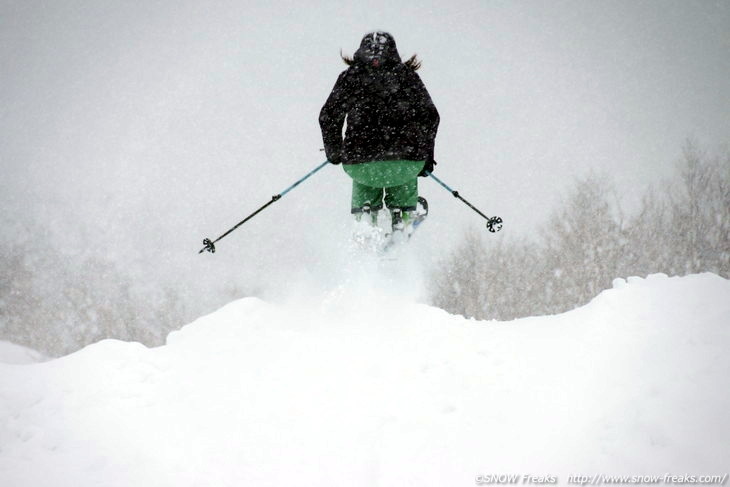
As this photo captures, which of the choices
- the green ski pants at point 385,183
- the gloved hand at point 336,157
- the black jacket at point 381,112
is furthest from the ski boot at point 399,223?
the gloved hand at point 336,157

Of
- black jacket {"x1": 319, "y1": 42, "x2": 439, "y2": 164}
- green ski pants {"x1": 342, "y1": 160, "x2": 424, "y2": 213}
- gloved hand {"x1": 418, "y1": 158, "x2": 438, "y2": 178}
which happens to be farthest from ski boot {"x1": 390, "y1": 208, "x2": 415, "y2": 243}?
black jacket {"x1": 319, "y1": 42, "x2": 439, "y2": 164}

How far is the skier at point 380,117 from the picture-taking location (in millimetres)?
4340

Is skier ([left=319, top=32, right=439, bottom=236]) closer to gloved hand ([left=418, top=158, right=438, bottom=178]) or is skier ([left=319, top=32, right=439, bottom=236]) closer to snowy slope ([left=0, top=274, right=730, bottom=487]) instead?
gloved hand ([left=418, top=158, right=438, bottom=178])

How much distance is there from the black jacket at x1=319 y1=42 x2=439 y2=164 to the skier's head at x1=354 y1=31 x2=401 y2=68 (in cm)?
2

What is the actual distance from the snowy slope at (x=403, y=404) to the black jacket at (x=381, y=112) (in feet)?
6.44

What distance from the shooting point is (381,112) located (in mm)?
4383

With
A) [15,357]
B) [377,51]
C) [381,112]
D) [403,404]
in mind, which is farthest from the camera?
[15,357]

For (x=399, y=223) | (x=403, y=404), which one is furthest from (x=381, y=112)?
(x=403, y=404)

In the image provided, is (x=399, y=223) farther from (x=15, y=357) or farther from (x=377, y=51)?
(x=15, y=357)

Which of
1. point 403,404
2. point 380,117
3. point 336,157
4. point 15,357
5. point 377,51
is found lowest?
point 403,404

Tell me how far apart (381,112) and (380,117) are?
0.05m

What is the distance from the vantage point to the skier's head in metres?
4.28

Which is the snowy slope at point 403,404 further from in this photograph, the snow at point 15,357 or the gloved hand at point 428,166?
the gloved hand at point 428,166

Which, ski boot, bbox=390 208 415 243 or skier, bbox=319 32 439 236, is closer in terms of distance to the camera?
skier, bbox=319 32 439 236
